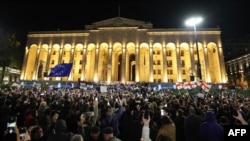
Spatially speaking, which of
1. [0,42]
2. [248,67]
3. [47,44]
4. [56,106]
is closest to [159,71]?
[248,67]

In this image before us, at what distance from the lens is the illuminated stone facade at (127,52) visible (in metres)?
53.2

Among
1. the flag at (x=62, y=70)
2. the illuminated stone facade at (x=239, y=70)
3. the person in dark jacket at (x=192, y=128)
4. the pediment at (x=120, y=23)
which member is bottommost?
the person in dark jacket at (x=192, y=128)

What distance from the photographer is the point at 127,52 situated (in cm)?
5647

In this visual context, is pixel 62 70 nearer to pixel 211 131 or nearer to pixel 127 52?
pixel 211 131

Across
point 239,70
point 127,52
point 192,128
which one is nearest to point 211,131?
point 192,128

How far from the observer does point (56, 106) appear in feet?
29.6

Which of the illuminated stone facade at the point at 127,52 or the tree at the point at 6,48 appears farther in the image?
the illuminated stone facade at the point at 127,52

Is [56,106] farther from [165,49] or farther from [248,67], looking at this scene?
[248,67]

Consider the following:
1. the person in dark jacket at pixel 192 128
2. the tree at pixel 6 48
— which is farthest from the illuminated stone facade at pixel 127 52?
the person in dark jacket at pixel 192 128

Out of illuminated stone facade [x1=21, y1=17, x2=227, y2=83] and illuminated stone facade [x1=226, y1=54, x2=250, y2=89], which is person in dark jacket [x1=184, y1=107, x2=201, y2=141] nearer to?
illuminated stone facade [x1=21, y1=17, x2=227, y2=83]

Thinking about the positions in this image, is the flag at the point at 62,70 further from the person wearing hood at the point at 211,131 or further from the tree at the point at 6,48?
the tree at the point at 6,48

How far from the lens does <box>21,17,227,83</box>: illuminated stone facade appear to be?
2096 inches

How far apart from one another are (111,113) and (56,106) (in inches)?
158

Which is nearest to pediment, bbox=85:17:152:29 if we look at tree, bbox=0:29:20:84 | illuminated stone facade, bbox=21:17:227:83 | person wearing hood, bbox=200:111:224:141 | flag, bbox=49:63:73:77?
illuminated stone facade, bbox=21:17:227:83
